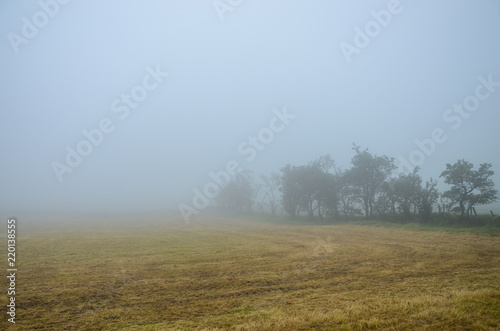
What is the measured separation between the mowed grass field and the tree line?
51.9 ft

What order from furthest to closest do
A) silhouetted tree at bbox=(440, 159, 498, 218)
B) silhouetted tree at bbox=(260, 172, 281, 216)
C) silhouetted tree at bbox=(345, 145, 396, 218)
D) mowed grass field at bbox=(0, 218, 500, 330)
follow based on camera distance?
silhouetted tree at bbox=(260, 172, 281, 216), silhouetted tree at bbox=(345, 145, 396, 218), silhouetted tree at bbox=(440, 159, 498, 218), mowed grass field at bbox=(0, 218, 500, 330)

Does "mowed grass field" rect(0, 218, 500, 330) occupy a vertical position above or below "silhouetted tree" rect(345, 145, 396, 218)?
below

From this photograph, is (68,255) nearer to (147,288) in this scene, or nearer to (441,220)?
(147,288)

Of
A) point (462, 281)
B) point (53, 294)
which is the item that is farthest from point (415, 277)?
point (53, 294)

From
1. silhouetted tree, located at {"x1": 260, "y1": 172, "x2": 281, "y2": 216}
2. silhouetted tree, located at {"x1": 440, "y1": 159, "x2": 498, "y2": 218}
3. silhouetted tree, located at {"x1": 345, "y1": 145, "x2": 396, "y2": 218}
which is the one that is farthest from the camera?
silhouetted tree, located at {"x1": 260, "y1": 172, "x2": 281, "y2": 216}

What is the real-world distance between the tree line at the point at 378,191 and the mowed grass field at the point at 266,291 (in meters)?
15.8

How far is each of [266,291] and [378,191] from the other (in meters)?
36.3

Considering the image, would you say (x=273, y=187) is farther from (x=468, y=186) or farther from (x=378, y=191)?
(x=468, y=186)

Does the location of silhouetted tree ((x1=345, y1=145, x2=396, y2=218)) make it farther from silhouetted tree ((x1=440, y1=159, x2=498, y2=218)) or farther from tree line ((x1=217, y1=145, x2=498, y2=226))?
silhouetted tree ((x1=440, y1=159, x2=498, y2=218))

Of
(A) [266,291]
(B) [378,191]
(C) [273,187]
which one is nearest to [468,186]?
(B) [378,191]

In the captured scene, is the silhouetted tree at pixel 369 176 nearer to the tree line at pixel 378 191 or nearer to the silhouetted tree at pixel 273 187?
the tree line at pixel 378 191

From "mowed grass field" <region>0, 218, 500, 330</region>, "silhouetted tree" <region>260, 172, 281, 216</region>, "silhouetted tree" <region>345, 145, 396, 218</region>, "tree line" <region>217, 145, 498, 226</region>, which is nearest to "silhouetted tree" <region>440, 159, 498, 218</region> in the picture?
"tree line" <region>217, 145, 498, 226</region>

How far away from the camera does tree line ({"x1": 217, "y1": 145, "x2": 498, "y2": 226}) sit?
2653 cm

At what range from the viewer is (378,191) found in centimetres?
3909
